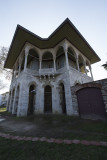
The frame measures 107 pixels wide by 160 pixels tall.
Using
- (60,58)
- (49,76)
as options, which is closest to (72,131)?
(49,76)

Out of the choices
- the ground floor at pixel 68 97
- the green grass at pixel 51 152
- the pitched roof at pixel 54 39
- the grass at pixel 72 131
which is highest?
the pitched roof at pixel 54 39

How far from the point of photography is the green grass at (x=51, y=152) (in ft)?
6.90

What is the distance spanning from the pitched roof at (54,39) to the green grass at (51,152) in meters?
11.9

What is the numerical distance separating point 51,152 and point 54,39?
508 inches

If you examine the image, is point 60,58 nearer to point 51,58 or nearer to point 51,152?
point 51,58

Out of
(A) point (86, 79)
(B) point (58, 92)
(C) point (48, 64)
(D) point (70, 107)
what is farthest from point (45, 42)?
(D) point (70, 107)

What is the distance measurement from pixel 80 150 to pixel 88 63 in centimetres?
1701

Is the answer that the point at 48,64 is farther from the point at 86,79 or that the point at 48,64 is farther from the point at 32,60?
the point at 86,79

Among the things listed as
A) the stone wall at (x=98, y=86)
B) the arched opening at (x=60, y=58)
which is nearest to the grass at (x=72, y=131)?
the stone wall at (x=98, y=86)

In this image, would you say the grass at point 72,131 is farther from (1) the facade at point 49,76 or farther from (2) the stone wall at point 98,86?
(1) the facade at point 49,76

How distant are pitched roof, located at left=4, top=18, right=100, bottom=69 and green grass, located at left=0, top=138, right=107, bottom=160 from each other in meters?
11.9

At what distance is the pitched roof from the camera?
10360mm

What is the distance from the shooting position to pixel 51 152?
232 centimetres

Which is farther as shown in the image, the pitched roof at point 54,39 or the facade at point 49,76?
the pitched roof at point 54,39
